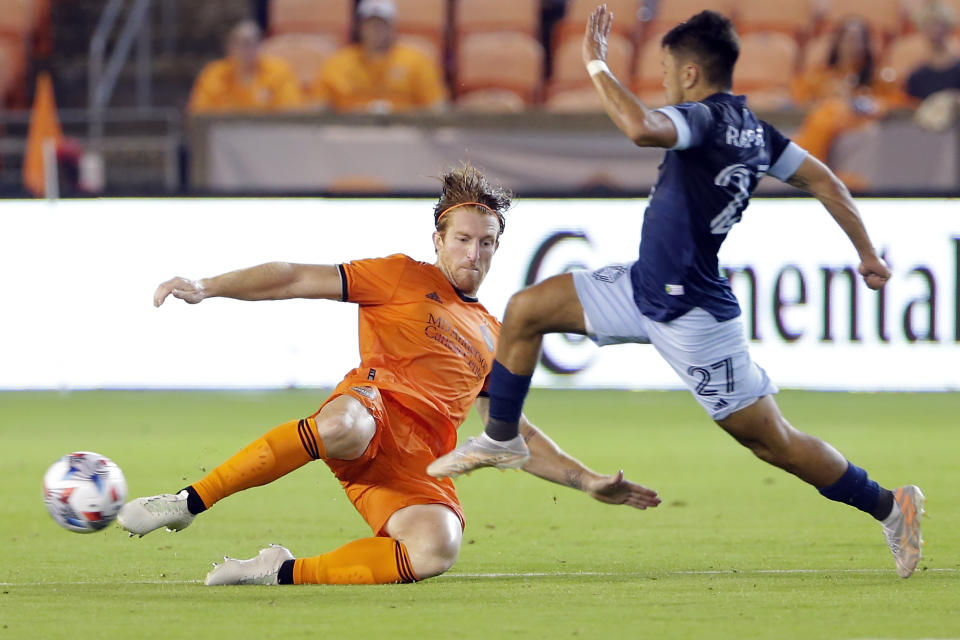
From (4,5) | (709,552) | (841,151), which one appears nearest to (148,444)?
(709,552)

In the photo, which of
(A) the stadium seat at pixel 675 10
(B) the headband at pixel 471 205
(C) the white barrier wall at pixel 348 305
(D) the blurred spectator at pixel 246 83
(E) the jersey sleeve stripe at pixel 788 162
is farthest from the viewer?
(A) the stadium seat at pixel 675 10

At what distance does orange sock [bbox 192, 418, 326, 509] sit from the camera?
513cm

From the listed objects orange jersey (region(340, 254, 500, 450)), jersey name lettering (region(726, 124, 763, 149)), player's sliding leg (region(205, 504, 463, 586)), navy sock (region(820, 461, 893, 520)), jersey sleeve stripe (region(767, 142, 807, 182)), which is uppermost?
jersey name lettering (region(726, 124, 763, 149))

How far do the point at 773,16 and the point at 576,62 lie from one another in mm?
2349

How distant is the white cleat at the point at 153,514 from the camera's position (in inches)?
198

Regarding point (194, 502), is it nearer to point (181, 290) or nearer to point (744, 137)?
point (181, 290)

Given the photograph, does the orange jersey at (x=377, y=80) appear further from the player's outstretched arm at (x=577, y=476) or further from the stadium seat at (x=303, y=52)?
the player's outstretched arm at (x=577, y=476)

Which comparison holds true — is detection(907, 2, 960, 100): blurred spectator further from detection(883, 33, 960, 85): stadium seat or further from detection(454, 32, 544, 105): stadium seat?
detection(454, 32, 544, 105): stadium seat

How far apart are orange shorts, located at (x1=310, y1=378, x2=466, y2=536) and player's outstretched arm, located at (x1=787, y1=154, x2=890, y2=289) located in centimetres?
171

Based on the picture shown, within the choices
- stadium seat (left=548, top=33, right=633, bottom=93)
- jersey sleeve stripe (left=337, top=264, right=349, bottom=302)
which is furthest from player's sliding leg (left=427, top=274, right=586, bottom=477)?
stadium seat (left=548, top=33, right=633, bottom=93)

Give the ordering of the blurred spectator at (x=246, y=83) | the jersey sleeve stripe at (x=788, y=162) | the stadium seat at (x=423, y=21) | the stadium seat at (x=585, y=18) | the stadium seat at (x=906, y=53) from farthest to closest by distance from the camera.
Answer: the stadium seat at (x=423, y=21) → the stadium seat at (x=585, y=18) → the stadium seat at (x=906, y=53) → the blurred spectator at (x=246, y=83) → the jersey sleeve stripe at (x=788, y=162)

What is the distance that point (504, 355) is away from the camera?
5.39m

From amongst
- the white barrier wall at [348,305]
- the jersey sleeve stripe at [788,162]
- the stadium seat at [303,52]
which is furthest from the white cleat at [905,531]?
the stadium seat at [303,52]

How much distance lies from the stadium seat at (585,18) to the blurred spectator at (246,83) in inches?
136
